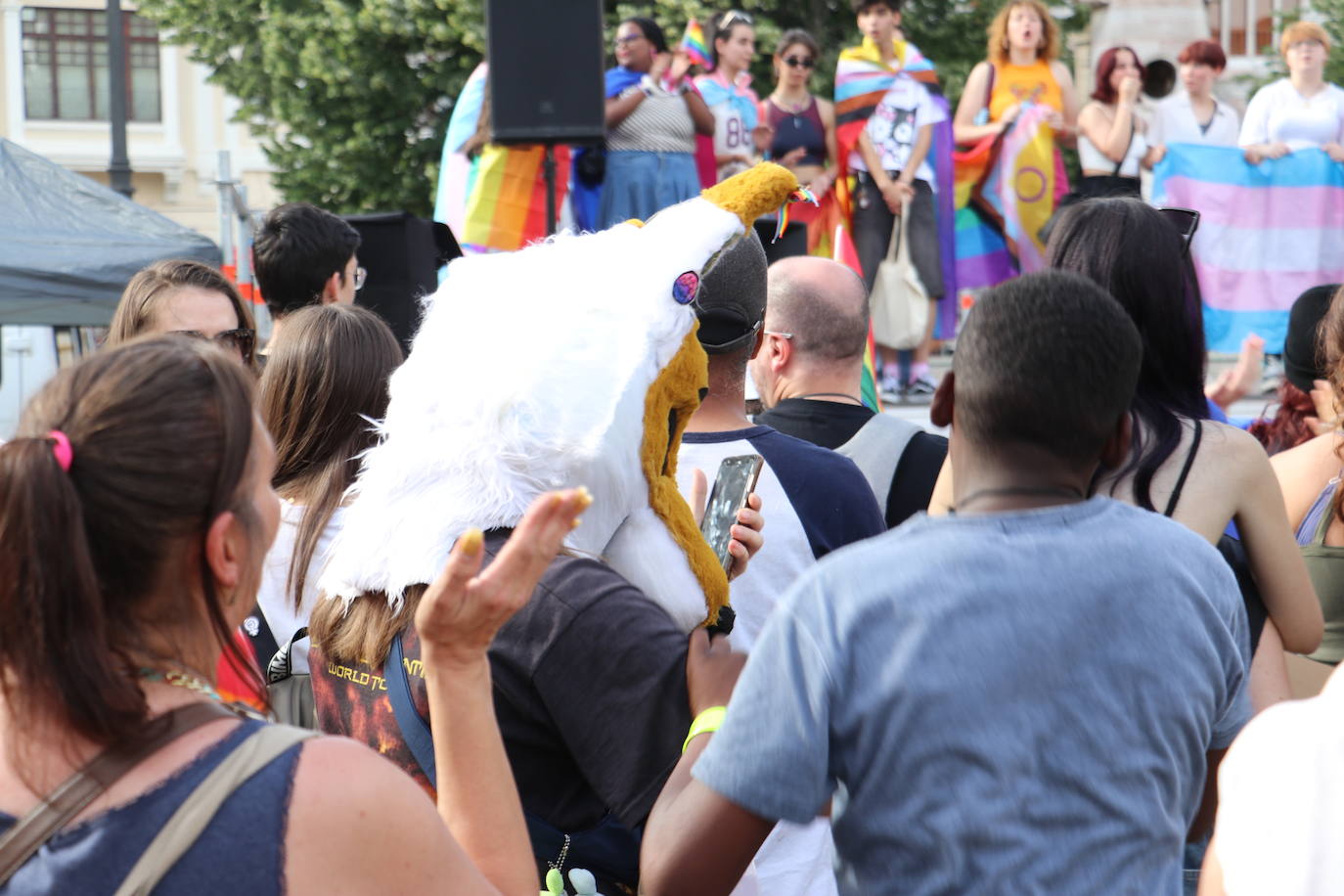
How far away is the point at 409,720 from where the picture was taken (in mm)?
2092

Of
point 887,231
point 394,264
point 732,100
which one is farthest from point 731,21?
point 394,264

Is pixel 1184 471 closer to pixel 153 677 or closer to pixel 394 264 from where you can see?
pixel 153 677

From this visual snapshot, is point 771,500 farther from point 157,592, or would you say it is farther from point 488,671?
point 157,592

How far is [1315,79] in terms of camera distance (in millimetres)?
9094

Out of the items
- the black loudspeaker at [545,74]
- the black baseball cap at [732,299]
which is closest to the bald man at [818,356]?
the black baseball cap at [732,299]

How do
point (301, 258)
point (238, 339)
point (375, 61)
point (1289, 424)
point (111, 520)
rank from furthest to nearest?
1. point (375, 61)
2. point (301, 258)
3. point (238, 339)
4. point (1289, 424)
5. point (111, 520)

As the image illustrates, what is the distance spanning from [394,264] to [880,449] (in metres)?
4.27

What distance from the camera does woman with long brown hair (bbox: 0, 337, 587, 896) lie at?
4.96 feet

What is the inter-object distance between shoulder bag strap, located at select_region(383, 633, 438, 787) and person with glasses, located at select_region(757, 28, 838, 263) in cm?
727

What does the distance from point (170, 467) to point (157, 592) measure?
0.14 meters

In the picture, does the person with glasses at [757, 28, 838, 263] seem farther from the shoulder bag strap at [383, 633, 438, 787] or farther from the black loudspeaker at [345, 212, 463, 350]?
the shoulder bag strap at [383, 633, 438, 787]

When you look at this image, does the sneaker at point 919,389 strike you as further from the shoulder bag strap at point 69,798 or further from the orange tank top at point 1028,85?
the shoulder bag strap at point 69,798

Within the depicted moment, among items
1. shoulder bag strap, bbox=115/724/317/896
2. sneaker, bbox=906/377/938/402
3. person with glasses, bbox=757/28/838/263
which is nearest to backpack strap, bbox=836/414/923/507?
shoulder bag strap, bbox=115/724/317/896

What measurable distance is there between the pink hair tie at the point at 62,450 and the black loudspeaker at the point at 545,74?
254 inches
